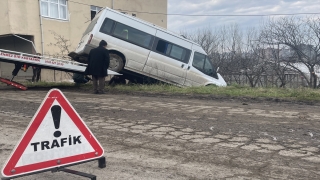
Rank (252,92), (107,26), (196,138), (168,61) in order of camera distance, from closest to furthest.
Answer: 1. (196,138)
2. (252,92)
3. (107,26)
4. (168,61)

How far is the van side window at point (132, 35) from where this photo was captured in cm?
1158

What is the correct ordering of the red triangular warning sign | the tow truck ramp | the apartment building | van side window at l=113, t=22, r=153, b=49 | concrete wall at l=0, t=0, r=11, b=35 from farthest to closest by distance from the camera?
the apartment building, concrete wall at l=0, t=0, r=11, b=35, van side window at l=113, t=22, r=153, b=49, the tow truck ramp, the red triangular warning sign

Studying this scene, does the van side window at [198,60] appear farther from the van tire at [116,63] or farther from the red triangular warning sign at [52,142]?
the red triangular warning sign at [52,142]

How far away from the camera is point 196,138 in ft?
16.1

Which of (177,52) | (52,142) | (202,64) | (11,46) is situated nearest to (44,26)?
(11,46)

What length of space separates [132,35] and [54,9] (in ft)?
36.9

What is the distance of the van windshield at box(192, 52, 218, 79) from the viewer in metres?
12.7

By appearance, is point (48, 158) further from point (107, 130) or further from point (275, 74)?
point (275, 74)

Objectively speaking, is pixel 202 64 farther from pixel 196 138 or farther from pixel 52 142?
pixel 52 142

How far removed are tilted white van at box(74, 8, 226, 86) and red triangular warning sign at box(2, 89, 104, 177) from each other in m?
8.36

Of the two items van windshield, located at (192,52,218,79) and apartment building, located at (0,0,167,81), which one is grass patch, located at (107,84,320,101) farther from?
apartment building, located at (0,0,167,81)

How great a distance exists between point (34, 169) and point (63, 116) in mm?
572

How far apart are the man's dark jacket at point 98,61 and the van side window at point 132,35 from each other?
152cm

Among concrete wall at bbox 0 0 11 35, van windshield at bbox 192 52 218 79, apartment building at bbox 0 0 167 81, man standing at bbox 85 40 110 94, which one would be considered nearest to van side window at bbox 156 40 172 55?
van windshield at bbox 192 52 218 79
